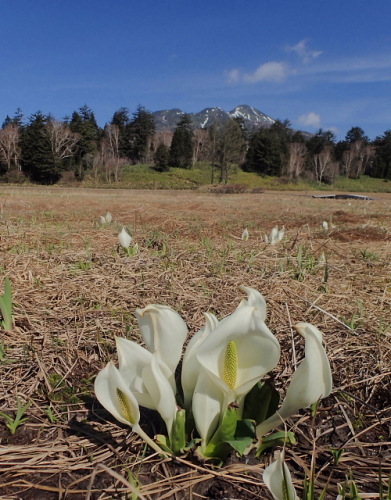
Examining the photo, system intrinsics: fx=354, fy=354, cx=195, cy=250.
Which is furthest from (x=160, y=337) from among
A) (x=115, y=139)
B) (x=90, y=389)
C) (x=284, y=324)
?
(x=115, y=139)

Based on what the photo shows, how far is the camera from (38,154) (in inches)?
1495

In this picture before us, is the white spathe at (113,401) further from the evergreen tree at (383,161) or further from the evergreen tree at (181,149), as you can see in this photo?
the evergreen tree at (383,161)

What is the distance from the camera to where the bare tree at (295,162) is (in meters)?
50.1

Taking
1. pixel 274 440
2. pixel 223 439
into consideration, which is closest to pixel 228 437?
pixel 223 439

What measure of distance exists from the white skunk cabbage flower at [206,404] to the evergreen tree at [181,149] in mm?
50218

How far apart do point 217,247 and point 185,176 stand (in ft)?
139

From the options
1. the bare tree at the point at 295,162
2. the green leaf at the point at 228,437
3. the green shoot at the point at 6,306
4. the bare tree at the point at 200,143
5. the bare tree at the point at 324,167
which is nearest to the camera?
the green leaf at the point at 228,437

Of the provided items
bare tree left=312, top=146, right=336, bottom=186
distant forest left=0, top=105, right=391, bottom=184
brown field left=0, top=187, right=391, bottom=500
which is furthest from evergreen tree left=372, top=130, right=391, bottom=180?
brown field left=0, top=187, right=391, bottom=500

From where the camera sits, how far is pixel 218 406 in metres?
1.08

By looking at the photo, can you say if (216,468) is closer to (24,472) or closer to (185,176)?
(24,472)

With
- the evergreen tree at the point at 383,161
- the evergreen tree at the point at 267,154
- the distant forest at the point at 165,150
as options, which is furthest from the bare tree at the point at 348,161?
the evergreen tree at the point at 267,154

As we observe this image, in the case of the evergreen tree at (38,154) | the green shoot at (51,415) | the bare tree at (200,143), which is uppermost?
the bare tree at (200,143)

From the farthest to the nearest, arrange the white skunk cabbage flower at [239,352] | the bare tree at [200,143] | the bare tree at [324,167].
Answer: the bare tree at [200,143] → the bare tree at [324,167] → the white skunk cabbage flower at [239,352]

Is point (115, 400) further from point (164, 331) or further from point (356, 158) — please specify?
point (356, 158)
